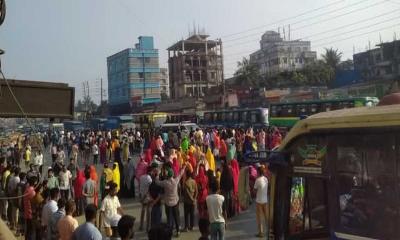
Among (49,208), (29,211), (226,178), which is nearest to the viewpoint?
(49,208)

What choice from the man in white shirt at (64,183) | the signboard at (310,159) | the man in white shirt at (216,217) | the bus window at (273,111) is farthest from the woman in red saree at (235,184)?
the bus window at (273,111)

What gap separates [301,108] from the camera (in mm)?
35812

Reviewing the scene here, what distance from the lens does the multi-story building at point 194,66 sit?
8327cm

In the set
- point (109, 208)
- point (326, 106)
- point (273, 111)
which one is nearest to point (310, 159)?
point (109, 208)

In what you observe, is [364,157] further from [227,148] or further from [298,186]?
[227,148]

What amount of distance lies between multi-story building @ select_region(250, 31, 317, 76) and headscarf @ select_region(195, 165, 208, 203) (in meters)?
96.5

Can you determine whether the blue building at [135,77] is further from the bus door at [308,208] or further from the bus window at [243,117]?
the bus door at [308,208]

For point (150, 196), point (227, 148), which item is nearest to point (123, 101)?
point (227, 148)

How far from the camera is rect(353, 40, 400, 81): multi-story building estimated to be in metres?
51.6

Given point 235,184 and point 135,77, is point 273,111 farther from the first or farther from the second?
point 135,77

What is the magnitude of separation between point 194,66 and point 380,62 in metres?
37.2

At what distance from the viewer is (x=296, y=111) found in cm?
3650

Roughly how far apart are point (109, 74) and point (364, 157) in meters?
91.6

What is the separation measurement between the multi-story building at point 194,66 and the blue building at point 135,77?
12.6ft
